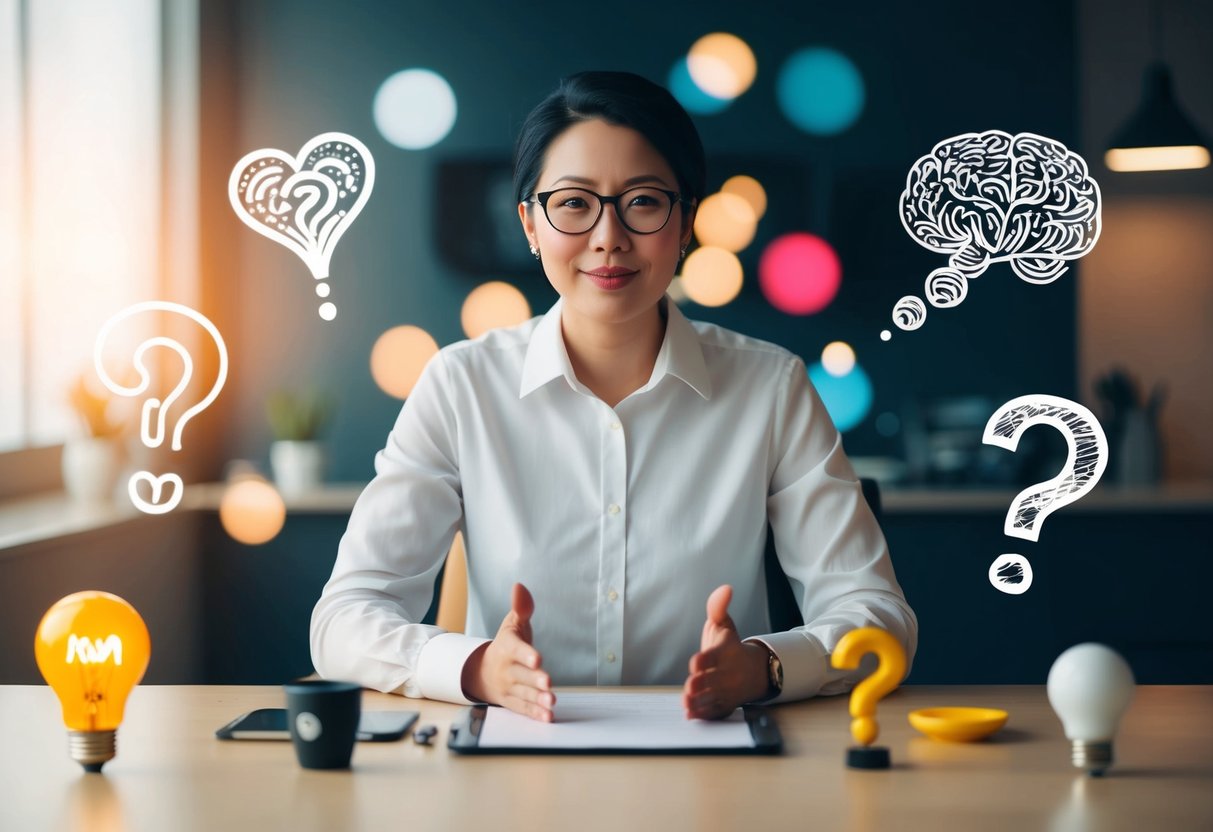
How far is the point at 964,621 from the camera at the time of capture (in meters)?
3.49

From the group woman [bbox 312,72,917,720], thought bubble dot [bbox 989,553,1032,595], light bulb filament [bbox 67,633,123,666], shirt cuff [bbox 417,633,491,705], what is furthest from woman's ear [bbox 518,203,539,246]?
thought bubble dot [bbox 989,553,1032,595]

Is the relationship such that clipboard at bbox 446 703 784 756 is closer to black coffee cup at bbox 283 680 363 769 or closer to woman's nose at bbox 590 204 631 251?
black coffee cup at bbox 283 680 363 769

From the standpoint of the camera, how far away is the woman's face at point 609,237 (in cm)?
179

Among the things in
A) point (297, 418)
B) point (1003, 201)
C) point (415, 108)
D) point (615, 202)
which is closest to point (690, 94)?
point (415, 108)

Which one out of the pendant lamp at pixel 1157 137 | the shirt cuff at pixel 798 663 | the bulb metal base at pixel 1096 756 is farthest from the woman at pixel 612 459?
the pendant lamp at pixel 1157 137

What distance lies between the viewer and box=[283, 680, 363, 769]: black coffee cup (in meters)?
1.17

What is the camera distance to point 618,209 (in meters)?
1.80

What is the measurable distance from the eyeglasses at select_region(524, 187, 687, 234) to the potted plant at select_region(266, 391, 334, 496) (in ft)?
7.11

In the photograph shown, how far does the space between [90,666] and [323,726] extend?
235 millimetres

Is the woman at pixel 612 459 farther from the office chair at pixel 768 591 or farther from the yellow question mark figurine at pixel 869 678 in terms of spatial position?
the yellow question mark figurine at pixel 869 678

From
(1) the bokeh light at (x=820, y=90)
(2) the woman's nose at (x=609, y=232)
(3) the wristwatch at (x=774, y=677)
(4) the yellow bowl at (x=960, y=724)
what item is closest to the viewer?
(4) the yellow bowl at (x=960, y=724)

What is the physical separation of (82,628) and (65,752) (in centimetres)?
14

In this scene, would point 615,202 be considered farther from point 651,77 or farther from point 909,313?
point 909,313

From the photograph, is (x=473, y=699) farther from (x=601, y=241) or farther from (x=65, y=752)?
(x=601, y=241)
